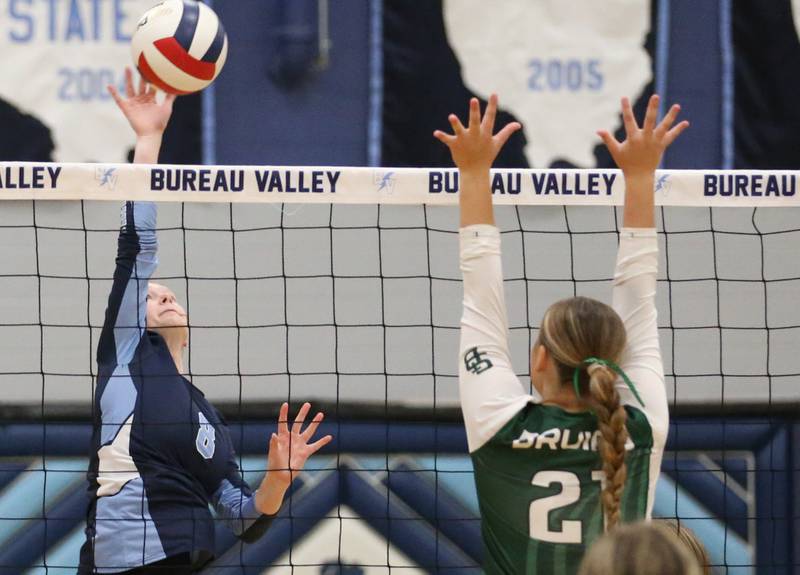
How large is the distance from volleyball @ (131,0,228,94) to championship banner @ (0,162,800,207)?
486mm

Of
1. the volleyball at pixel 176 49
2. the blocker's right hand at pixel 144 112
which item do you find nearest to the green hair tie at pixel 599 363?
the blocker's right hand at pixel 144 112

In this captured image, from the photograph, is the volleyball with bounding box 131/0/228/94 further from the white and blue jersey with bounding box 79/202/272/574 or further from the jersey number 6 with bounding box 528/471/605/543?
the jersey number 6 with bounding box 528/471/605/543

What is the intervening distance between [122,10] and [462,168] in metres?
4.50

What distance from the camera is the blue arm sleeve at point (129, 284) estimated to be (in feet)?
13.2

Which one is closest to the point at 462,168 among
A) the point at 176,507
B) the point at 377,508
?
the point at 176,507

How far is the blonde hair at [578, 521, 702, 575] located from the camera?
68.9 inches

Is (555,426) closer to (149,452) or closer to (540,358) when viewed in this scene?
(540,358)

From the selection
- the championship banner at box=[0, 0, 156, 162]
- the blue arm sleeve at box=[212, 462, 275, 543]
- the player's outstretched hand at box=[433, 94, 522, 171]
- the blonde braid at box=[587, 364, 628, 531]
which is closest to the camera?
the blonde braid at box=[587, 364, 628, 531]

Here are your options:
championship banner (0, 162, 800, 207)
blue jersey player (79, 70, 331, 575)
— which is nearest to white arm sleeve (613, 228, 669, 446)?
championship banner (0, 162, 800, 207)

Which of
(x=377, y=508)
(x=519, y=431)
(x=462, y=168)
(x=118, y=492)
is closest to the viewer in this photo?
(x=519, y=431)

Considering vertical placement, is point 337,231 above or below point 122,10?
below

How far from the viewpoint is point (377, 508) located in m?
6.38

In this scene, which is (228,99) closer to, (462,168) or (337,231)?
(337,231)

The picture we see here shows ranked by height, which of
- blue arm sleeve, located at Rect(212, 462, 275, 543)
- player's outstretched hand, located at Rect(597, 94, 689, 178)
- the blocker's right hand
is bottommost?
blue arm sleeve, located at Rect(212, 462, 275, 543)
